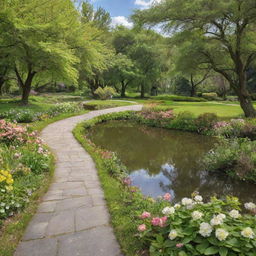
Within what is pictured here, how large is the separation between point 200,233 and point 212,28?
11.0 m

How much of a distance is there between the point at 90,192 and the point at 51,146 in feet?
11.5

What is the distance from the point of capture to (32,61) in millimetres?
13023

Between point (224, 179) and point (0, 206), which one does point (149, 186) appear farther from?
point (0, 206)

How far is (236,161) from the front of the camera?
5660 millimetres

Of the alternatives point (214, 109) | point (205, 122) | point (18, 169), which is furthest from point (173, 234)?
point (214, 109)

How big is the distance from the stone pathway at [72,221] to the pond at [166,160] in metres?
1.38

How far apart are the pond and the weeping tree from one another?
433cm

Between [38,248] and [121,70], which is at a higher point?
[121,70]

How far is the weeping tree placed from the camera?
9211 millimetres

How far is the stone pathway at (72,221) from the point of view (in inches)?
99.4

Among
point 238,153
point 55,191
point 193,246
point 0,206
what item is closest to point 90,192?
point 55,191

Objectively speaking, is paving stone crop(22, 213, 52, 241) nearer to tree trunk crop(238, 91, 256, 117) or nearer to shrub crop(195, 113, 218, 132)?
shrub crop(195, 113, 218, 132)

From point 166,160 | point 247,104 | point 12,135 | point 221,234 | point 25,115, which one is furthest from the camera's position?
point 247,104

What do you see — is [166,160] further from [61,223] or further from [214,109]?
[214,109]
